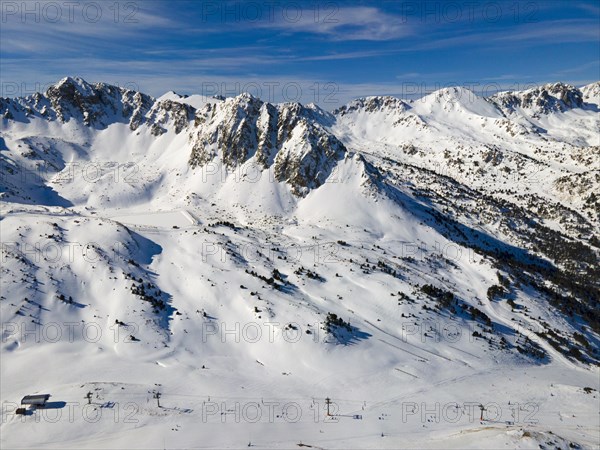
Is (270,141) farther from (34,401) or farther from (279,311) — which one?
(34,401)

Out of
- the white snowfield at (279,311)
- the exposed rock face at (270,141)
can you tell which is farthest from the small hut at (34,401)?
the exposed rock face at (270,141)

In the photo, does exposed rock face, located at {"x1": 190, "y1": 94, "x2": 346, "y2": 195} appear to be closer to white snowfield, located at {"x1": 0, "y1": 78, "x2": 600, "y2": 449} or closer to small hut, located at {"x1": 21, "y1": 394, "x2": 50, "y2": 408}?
white snowfield, located at {"x1": 0, "y1": 78, "x2": 600, "y2": 449}

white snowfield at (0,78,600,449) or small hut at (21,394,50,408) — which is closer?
small hut at (21,394,50,408)

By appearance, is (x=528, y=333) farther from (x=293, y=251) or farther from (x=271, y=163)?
(x=271, y=163)

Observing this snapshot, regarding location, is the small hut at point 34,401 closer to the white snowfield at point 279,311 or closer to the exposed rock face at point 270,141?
the white snowfield at point 279,311

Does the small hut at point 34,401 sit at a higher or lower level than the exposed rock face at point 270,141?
lower

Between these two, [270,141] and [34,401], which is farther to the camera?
[270,141]

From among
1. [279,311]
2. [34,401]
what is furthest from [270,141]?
[34,401]

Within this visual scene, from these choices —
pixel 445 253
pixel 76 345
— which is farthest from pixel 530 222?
pixel 76 345

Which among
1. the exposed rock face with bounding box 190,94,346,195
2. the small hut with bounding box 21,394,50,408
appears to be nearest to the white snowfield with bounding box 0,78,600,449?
the exposed rock face with bounding box 190,94,346,195
